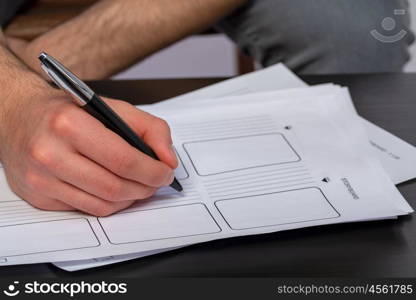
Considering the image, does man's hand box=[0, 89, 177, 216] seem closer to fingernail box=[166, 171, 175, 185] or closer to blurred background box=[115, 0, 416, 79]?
fingernail box=[166, 171, 175, 185]

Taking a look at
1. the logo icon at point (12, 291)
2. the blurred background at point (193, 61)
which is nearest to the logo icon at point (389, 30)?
the logo icon at point (12, 291)

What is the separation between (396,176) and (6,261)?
1.08 feet

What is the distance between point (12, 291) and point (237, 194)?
7.6 inches

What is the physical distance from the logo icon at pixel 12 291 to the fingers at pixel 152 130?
0.49 ft

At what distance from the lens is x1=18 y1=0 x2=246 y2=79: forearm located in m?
0.97

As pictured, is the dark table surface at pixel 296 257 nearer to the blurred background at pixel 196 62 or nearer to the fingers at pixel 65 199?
the fingers at pixel 65 199

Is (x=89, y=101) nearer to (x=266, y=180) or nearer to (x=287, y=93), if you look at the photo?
(x=266, y=180)

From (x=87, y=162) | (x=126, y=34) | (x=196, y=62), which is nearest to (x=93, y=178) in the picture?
(x=87, y=162)

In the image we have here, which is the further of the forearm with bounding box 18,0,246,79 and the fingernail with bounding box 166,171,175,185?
the forearm with bounding box 18,0,246,79

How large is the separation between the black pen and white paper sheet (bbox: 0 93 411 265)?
0.19 ft

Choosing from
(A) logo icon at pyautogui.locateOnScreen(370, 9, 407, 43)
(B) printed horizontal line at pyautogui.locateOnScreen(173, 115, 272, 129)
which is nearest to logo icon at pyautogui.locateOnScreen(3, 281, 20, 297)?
(B) printed horizontal line at pyautogui.locateOnScreen(173, 115, 272, 129)

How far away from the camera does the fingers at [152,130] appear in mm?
579

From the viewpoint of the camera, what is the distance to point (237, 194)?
0.59 meters

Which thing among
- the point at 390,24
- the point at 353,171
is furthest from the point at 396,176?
the point at 390,24
